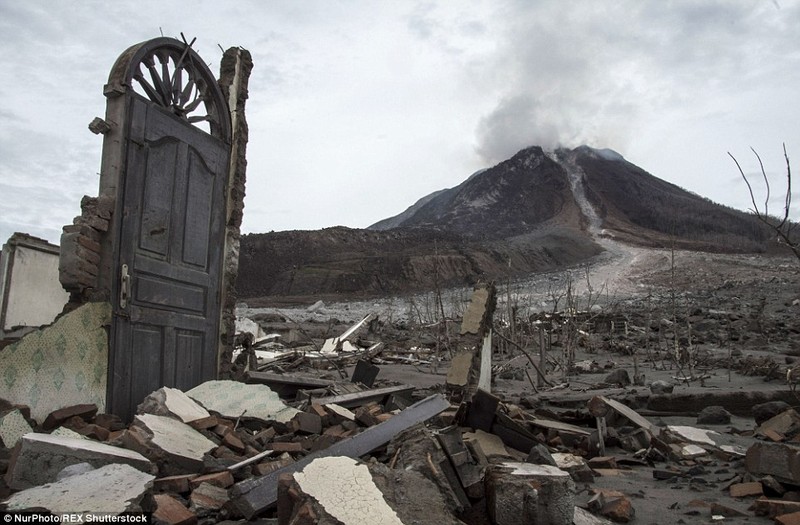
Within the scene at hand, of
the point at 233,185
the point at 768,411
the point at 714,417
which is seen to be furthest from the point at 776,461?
the point at 233,185

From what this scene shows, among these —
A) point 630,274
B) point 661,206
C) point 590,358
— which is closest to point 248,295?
point 630,274

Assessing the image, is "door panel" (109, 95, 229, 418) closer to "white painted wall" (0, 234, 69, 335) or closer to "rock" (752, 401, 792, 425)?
"white painted wall" (0, 234, 69, 335)

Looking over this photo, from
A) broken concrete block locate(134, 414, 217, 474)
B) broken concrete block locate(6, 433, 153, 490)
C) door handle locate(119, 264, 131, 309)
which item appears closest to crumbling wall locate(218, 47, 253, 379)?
door handle locate(119, 264, 131, 309)

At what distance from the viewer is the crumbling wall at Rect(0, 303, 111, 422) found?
421 cm

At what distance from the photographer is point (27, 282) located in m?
7.52

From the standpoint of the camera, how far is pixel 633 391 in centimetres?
682

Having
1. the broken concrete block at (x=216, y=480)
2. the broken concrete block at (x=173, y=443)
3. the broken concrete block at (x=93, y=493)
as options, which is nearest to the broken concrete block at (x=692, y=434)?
the broken concrete block at (x=216, y=480)

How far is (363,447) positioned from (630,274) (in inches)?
1331

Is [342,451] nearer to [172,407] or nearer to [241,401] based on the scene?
[172,407]

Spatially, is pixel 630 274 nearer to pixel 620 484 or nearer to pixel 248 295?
pixel 248 295

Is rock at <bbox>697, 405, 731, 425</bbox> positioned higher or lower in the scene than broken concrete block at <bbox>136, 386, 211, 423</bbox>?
lower

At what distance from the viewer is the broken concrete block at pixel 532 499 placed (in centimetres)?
274

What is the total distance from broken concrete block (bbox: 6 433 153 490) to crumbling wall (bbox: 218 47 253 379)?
3.08 m

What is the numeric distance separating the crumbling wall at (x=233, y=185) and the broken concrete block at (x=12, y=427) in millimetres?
2390
